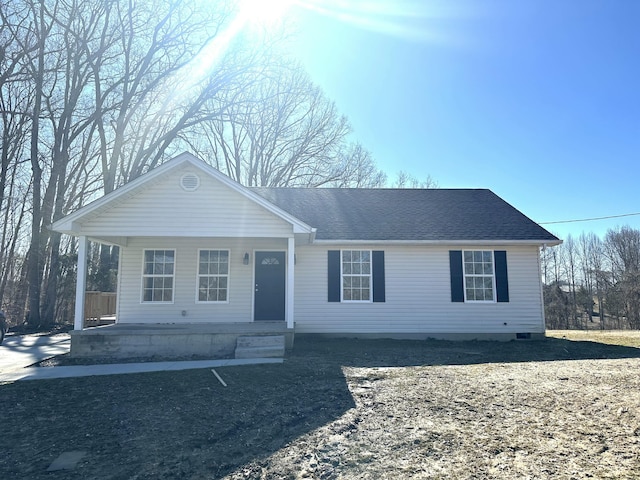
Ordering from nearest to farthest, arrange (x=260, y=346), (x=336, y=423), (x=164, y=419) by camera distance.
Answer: (x=336, y=423), (x=164, y=419), (x=260, y=346)

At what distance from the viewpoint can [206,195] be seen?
9.25 meters

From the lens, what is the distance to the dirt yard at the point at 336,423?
3379 mm

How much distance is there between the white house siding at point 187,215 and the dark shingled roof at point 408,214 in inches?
91.9

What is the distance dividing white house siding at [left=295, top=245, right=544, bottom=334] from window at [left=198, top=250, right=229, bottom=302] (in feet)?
6.70

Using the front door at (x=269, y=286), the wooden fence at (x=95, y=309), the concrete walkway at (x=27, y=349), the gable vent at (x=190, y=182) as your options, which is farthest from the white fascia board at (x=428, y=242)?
the wooden fence at (x=95, y=309)

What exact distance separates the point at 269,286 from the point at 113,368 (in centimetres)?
456

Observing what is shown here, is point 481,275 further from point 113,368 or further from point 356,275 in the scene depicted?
point 113,368

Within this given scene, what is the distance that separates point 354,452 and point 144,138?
20809 mm

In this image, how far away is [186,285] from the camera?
36.0 feet

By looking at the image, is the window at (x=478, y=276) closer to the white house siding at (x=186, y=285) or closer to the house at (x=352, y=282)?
the house at (x=352, y=282)

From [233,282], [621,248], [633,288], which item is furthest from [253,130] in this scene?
[621,248]

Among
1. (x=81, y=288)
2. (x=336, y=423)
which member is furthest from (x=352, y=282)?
(x=336, y=423)

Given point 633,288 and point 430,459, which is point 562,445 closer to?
point 430,459

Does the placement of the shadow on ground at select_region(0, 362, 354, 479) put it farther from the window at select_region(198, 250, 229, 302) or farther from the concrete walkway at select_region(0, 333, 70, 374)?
the window at select_region(198, 250, 229, 302)
